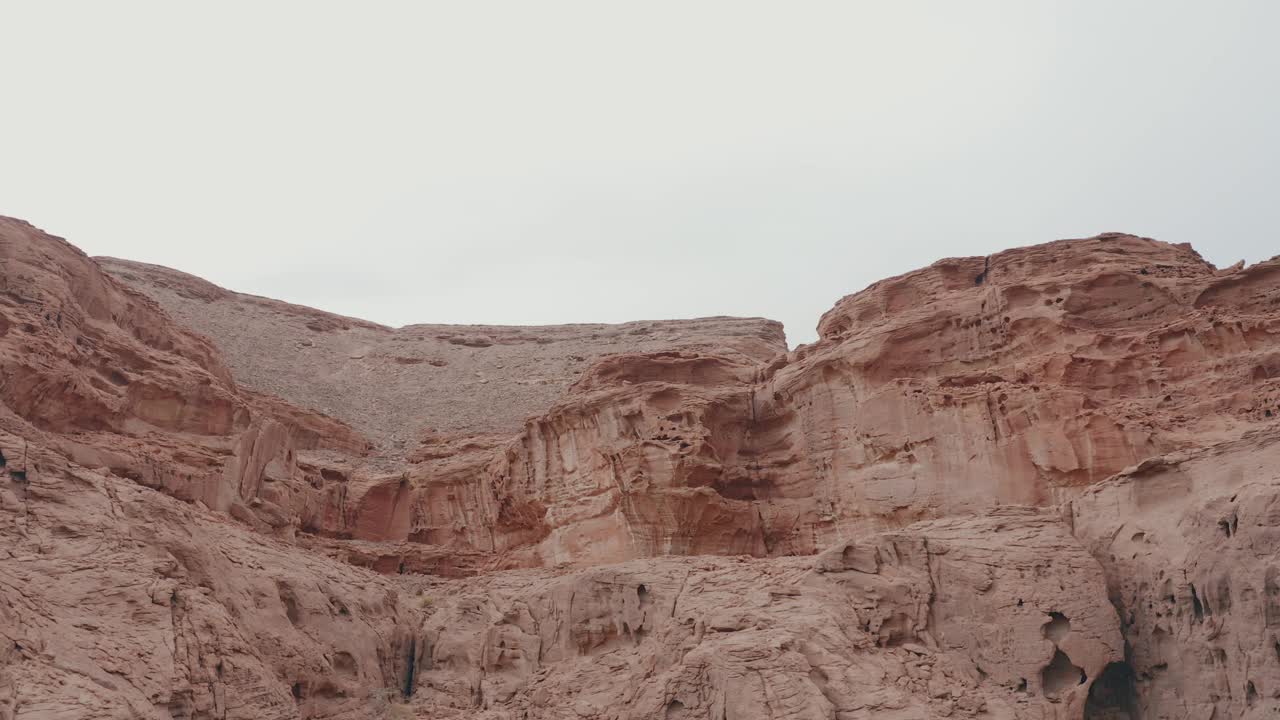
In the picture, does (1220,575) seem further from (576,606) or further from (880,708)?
(576,606)

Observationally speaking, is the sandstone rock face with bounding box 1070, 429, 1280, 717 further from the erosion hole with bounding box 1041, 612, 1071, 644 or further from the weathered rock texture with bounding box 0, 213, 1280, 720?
the erosion hole with bounding box 1041, 612, 1071, 644

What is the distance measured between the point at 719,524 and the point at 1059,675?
11659 mm

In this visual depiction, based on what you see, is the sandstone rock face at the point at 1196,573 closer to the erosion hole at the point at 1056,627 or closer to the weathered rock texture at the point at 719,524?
the weathered rock texture at the point at 719,524

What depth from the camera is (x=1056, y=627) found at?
14.7 m

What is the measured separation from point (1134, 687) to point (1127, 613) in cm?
102

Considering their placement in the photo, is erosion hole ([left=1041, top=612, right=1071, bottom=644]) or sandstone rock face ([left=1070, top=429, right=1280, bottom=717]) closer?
sandstone rock face ([left=1070, top=429, right=1280, bottom=717])

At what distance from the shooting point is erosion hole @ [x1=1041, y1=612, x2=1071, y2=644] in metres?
14.6

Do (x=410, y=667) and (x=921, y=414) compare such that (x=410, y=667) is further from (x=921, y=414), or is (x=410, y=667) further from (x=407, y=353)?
(x=407, y=353)

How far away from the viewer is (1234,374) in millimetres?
20594

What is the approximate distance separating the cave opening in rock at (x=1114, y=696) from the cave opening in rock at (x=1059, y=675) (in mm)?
304

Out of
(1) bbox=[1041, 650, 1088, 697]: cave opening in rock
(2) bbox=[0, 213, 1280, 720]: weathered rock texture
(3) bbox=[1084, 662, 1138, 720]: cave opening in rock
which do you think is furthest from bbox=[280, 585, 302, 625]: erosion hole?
(3) bbox=[1084, 662, 1138, 720]: cave opening in rock

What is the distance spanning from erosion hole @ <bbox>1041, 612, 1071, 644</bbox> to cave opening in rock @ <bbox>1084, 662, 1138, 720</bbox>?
74 cm

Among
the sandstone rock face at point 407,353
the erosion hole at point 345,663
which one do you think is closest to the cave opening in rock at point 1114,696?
the erosion hole at point 345,663

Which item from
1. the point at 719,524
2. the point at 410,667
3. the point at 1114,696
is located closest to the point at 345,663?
the point at 410,667
